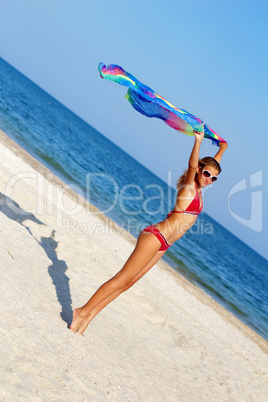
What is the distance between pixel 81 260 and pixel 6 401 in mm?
5164

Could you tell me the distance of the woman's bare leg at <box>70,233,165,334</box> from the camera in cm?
437

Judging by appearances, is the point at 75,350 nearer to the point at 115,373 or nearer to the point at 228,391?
the point at 115,373

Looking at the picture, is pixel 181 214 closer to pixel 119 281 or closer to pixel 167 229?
pixel 167 229

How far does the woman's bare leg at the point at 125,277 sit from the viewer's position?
14.3ft

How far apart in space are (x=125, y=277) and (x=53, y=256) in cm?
322

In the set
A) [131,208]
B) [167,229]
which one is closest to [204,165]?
[167,229]

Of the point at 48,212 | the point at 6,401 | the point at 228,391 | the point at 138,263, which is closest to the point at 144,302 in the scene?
the point at 228,391

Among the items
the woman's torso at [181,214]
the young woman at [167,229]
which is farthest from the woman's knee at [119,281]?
the woman's torso at [181,214]

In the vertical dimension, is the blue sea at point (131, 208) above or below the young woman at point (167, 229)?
below

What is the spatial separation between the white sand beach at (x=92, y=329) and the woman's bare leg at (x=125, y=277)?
0.21 meters

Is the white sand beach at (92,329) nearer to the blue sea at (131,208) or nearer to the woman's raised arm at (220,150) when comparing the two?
the woman's raised arm at (220,150)

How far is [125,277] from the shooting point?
14.7ft

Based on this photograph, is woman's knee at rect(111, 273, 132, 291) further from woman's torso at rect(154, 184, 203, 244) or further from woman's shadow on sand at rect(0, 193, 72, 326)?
woman's shadow on sand at rect(0, 193, 72, 326)

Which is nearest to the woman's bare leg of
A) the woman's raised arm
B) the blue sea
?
the woman's raised arm
